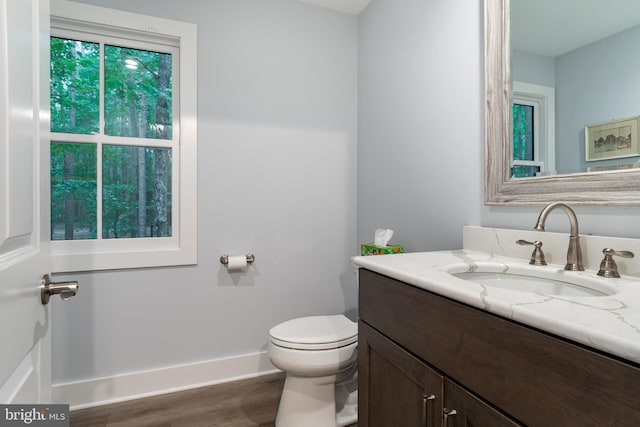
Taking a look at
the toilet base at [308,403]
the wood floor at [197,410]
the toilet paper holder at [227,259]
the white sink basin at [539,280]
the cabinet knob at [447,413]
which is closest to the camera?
the cabinet knob at [447,413]

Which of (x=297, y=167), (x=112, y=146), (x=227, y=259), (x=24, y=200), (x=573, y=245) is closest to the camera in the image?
(x=24, y=200)

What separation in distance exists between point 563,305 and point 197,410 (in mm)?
1758

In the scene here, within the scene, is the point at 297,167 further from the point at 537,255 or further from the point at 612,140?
the point at 612,140

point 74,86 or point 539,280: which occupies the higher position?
point 74,86

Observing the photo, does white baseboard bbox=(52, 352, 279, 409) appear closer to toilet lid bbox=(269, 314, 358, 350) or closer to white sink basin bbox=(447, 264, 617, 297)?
toilet lid bbox=(269, 314, 358, 350)

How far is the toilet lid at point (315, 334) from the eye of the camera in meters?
1.48

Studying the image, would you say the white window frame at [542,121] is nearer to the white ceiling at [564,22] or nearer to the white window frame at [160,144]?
the white ceiling at [564,22]

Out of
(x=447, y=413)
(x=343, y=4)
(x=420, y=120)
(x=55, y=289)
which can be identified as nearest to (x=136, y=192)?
(x=55, y=289)

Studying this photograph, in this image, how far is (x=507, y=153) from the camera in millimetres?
1291

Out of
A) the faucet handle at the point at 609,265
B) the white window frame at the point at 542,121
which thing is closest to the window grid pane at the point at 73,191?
the white window frame at the point at 542,121

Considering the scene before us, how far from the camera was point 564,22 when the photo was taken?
1.12m

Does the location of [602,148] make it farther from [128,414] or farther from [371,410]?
[128,414]

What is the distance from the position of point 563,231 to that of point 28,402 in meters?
1.46

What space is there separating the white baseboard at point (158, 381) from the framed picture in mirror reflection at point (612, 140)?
195 centimetres
